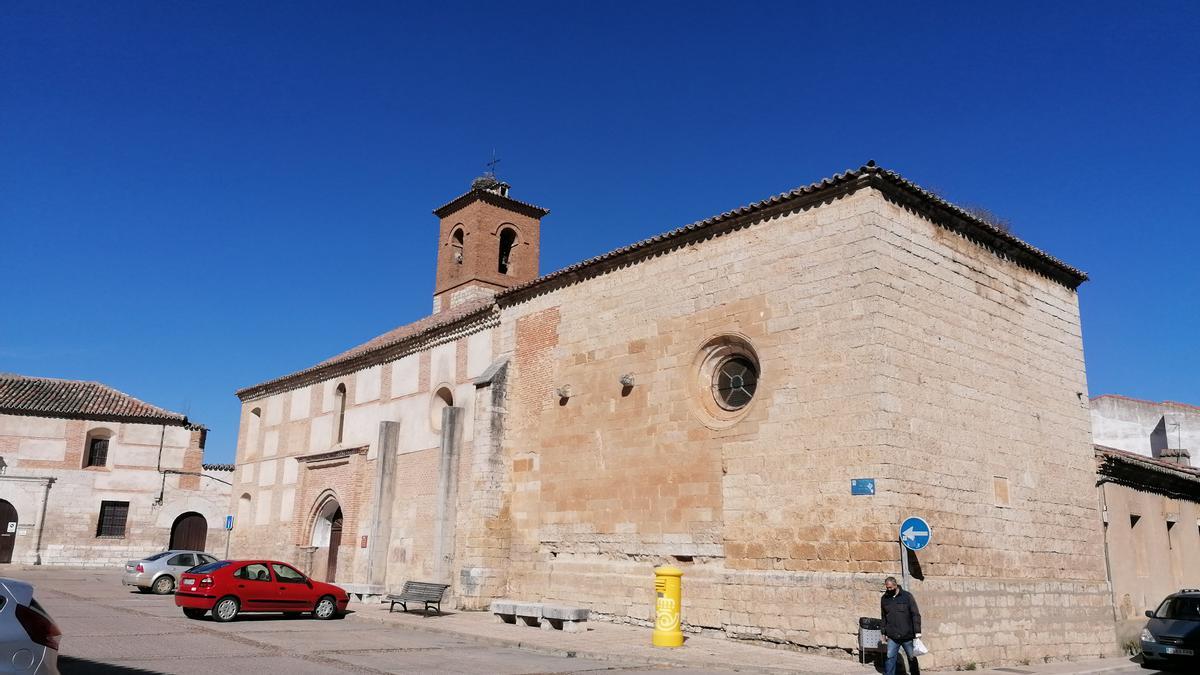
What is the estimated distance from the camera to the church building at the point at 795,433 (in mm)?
12680

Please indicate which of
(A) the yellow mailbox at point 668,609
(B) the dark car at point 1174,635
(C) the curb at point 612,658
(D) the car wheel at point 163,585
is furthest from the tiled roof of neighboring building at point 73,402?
(B) the dark car at point 1174,635

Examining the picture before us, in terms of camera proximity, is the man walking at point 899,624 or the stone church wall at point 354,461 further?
the stone church wall at point 354,461

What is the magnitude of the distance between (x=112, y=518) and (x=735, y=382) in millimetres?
29071

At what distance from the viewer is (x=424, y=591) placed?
17.0 m

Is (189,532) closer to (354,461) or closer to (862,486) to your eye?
(354,461)

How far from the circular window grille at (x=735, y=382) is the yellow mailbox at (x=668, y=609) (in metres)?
3.16

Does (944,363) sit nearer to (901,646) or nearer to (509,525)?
(901,646)

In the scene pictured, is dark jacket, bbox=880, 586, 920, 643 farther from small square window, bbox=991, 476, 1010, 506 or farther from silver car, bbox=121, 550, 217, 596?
silver car, bbox=121, 550, 217, 596

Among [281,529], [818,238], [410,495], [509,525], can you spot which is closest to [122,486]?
[281,529]

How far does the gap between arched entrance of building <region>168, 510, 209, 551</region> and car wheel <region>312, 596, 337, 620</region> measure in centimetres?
2186

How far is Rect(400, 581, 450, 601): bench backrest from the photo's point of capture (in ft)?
55.4

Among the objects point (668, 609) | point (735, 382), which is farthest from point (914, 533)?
point (735, 382)

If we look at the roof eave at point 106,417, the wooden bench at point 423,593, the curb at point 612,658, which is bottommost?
the curb at point 612,658

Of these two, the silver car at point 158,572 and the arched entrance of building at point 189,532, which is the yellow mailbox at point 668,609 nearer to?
the silver car at point 158,572
